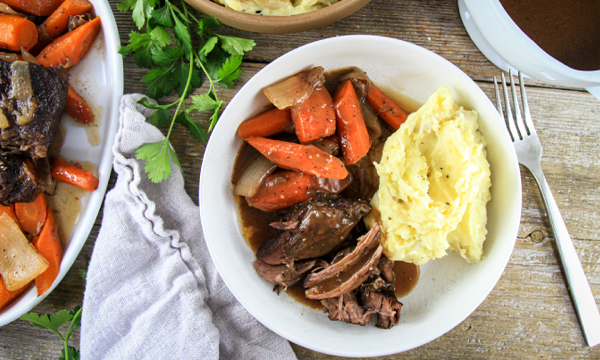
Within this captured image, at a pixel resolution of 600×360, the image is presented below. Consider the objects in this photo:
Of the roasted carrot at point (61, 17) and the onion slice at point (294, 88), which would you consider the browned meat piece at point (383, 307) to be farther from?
the roasted carrot at point (61, 17)

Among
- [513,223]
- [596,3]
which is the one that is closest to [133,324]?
[513,223]

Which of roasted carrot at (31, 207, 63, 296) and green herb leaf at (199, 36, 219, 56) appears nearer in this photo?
green herb leaf at (199, 36, 219, 56)

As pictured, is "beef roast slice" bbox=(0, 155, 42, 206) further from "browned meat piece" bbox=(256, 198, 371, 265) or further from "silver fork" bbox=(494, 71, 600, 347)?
"silver fork" bbox=(494, 71, 600, 347)

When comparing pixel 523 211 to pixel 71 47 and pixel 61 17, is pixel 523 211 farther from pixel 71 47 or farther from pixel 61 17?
pixel 61 17

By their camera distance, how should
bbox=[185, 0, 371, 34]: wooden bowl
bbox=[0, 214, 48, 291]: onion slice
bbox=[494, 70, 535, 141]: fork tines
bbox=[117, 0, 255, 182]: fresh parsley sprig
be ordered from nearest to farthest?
bbox=[185, 0, 371, 34]: wooden bowl → bbox=[117, 0, 255, 182]: fresh parsley sprig → bbox=[0, 214, 48, 291]: onion slice → bbox=[494, 70, 535, 141]: fork tines

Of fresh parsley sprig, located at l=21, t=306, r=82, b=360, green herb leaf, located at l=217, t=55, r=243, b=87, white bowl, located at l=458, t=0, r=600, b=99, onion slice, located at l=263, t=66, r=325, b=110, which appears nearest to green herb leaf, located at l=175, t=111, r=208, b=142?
green herb leaf, located at l=217, t=55, r=243, b=87

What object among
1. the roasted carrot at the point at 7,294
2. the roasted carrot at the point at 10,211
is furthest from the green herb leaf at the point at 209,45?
the roasted carrot at the point at 7,294
